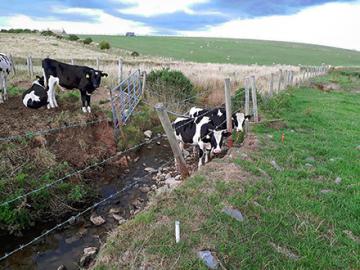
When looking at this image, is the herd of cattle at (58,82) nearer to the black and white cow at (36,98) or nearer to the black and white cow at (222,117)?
the black and white cow at (36,98)

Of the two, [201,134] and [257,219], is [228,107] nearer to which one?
[201,134]

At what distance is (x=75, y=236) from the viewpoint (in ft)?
22.7

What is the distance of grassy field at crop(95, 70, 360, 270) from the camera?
428 centimetres

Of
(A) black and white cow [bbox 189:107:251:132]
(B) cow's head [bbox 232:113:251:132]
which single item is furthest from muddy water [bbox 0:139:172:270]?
(B) cow's head [bbox 232:113:251:132]

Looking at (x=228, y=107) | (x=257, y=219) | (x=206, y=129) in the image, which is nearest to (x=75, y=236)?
(x=257, y=219)

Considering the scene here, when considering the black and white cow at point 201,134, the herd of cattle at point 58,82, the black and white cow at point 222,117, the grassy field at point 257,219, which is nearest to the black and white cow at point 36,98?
the herd of cattle at point 58,82

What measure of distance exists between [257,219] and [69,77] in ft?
30.9

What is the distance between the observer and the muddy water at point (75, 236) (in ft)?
20.2

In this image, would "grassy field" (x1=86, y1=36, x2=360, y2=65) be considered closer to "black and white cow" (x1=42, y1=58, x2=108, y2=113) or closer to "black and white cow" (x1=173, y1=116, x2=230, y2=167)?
"black and white cow" (x1=42, y1=58, x2=108, y2=113)

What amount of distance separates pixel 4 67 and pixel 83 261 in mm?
9853

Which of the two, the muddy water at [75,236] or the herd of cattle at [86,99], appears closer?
the muddy water at [75,236]

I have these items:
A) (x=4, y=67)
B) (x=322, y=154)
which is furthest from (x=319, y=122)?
(x=4, y=67)

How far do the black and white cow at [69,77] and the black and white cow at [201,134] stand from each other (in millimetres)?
3866

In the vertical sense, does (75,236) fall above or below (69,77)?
below
